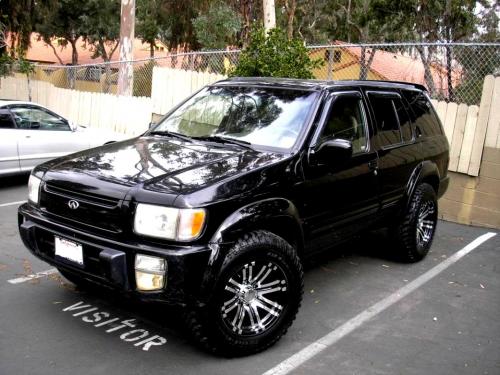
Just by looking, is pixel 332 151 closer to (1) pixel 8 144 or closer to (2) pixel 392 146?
(2) pixel 392 146

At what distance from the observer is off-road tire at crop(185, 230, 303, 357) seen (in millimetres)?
3479

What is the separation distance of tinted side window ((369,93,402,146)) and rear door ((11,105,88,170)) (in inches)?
239

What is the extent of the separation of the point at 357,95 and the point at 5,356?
3.46m

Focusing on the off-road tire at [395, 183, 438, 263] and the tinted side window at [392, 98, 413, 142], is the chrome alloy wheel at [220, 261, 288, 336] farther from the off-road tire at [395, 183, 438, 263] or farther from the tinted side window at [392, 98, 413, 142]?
the tinted side window at [392, 98, 413, 142]

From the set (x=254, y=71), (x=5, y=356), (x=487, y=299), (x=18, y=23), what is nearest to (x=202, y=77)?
(x=254, y=71)

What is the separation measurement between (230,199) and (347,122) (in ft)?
5.41

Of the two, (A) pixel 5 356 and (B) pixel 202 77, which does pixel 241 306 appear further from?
(B) pixel 202 77

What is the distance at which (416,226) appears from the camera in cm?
568

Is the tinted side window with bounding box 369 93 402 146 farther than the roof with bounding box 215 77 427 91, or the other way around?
the tinted side window with bounding box 369 93 402 146

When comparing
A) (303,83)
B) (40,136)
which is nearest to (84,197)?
(303,83)

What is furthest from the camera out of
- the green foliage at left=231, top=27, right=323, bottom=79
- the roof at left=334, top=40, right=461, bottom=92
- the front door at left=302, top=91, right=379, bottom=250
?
the roof at left=334, top=40, right=461, bottom=92

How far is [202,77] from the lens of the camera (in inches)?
423

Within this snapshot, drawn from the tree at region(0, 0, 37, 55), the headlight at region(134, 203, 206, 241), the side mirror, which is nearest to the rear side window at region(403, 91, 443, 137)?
the side mirror

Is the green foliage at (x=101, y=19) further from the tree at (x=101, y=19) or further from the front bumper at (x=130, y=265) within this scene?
the front bumper at (x=130, y=265)
